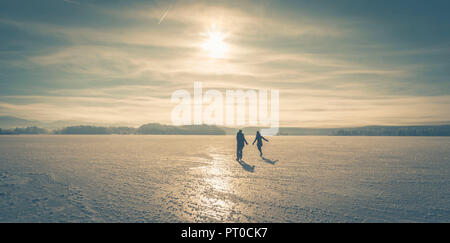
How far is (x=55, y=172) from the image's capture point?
35.6ft

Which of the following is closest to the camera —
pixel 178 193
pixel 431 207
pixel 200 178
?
pixel 431 207

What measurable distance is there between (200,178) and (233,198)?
3.03 meters

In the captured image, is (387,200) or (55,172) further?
(55,172)

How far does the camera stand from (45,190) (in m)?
7.62

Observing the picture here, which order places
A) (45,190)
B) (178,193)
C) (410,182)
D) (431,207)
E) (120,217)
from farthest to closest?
(410,182) → (45,190) → (178,193) → (431,207) → (120,217)

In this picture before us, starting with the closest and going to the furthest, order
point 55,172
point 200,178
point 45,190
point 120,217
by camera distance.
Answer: point 120,217 → point 45,190 → point 200,178 → point 55,172

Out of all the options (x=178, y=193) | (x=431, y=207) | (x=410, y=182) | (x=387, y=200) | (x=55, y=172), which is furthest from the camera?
(x=55, y=172)

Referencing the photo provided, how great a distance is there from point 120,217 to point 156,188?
2533 mm
